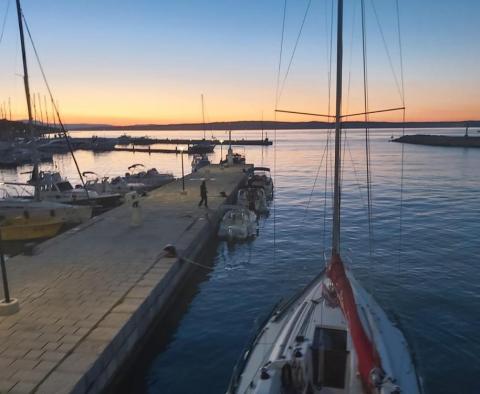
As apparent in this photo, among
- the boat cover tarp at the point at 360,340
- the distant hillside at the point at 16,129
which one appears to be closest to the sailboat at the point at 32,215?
the boat cover tarp at the point at 360,340

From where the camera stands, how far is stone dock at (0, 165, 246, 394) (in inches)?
328

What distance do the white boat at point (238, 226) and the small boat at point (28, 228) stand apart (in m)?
9.36

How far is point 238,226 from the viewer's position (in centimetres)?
2444

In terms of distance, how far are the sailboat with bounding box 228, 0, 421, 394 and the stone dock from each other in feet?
9.80

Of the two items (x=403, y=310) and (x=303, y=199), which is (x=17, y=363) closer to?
(x=403, y=310)

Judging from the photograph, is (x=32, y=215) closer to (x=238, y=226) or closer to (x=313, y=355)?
(x=238, y=226)

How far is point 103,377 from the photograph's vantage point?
8984mm

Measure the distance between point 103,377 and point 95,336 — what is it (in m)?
0.92

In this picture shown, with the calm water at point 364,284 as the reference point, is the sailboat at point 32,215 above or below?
above

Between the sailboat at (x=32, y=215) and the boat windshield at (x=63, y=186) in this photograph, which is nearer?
the sailboat at (x=32, y=215)

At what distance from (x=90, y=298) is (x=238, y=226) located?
1330 centimetres

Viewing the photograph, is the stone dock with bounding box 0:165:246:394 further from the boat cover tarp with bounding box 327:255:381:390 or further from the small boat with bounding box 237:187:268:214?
the small boat with bounding box 237:187:268:214

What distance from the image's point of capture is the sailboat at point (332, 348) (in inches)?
284

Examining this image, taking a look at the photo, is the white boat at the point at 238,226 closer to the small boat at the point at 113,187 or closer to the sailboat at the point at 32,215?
the sailboat at the point at 32,215
